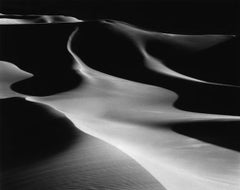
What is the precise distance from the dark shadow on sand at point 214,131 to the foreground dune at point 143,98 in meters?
0.02

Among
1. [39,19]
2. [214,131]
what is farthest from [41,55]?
[214,131]

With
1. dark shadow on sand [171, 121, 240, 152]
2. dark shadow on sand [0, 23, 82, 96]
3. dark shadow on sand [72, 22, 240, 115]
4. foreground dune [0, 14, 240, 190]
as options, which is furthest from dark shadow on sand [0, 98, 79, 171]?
dark shadow on sand [72, 22, 240, 115]

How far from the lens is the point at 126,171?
250 centimetres

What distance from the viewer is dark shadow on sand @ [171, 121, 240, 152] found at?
3.91 meters

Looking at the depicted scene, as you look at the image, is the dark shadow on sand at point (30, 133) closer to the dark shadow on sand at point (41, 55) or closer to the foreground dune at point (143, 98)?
the foreground dune at point (143, 98)

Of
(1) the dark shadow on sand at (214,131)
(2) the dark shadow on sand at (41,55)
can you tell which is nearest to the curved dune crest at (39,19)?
(2) the dark shadow on sand at (41,55)

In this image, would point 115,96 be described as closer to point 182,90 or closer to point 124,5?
point 182,90

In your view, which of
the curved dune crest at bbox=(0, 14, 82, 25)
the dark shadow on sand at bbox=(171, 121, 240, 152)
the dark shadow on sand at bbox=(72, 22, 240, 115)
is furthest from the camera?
the curved dune crest at bbox=(0, 14, 82, 25)

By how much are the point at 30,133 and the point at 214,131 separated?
1786 millimetres

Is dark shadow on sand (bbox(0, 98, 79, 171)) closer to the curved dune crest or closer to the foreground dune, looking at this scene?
the foreground dune

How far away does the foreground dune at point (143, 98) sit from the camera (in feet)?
9.99

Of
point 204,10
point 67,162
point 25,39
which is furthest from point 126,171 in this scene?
point 204,10

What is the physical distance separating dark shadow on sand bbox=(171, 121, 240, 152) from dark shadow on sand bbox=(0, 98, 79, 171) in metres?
1.15

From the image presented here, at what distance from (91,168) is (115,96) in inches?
131
